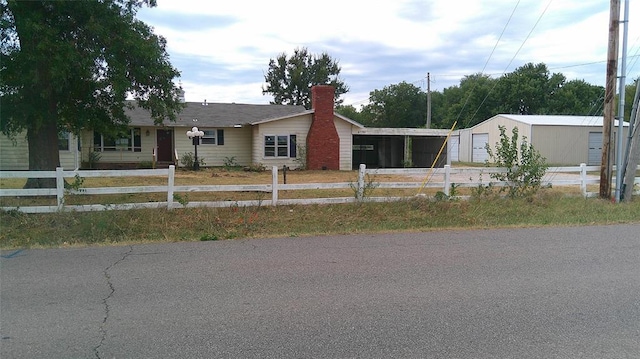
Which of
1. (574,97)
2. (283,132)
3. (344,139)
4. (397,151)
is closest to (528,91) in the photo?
(574,97)

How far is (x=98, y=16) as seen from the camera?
1129 cm

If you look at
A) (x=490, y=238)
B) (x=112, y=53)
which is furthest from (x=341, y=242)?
(x=112, y=53)

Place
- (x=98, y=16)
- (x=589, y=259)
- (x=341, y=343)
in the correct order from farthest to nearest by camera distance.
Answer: (x=98, y=16)
(x=589, y=259)
(x=341, y=343)

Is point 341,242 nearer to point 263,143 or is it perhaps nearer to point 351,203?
point 351,203

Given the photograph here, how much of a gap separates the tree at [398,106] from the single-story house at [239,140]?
36.7 metres

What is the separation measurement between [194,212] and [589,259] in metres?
8.08

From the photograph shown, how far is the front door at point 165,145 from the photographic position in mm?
27828

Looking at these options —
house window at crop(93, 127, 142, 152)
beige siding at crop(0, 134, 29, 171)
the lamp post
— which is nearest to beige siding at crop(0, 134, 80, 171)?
beige siding at crop(0, 134, 29, 171)

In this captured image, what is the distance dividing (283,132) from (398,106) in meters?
41.1

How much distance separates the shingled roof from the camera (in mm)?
26906

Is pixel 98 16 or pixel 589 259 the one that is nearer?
pixel 589 259

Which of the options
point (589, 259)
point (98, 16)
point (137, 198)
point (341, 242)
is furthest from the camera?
point (137, 198)

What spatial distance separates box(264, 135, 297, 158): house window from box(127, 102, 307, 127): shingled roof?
114 centimetres

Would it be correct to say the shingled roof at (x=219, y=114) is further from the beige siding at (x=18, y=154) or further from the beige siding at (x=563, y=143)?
the beige siding at (x=563, y=143)
